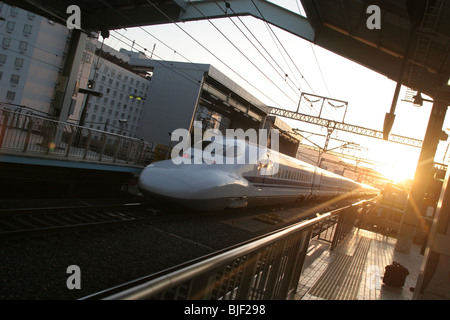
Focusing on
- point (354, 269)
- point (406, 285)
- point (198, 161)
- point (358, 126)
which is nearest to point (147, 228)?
point (198, 161)

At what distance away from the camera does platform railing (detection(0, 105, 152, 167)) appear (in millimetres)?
9531

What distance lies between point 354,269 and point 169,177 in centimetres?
487

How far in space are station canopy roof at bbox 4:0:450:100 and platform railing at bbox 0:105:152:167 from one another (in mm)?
3849

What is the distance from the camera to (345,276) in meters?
6.27

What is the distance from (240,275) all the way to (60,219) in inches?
236

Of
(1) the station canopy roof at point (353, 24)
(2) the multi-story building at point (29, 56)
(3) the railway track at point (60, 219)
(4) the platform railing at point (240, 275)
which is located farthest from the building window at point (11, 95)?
(4) the platform railing at point (240, 275)

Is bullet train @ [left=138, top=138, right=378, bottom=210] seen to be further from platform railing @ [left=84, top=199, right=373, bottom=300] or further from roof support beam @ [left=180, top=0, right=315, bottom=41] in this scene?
roof support beam @ [left=180, top=0, right=315, bottom=41]

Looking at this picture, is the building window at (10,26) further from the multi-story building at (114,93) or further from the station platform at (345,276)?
the station platform at (345,276)

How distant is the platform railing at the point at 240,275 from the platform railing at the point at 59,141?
22.0 ft

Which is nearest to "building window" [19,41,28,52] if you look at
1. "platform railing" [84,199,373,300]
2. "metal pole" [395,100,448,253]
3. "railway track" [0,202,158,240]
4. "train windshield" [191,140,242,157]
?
"train windshield" [191,140,242,157]

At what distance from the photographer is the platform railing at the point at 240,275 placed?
1.71m

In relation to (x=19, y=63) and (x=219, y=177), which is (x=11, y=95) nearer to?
(x=19, y=63)

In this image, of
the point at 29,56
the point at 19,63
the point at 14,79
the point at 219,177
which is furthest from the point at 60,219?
the point at 19,63

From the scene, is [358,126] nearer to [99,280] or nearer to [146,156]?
[146,156]
